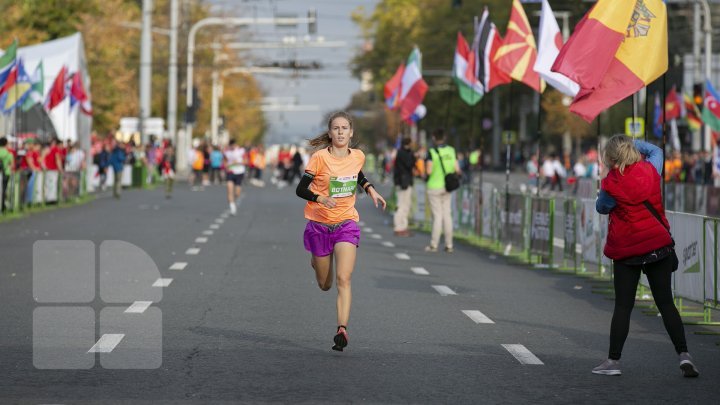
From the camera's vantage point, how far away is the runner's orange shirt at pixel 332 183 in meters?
10.5

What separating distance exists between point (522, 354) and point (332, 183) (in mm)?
1808

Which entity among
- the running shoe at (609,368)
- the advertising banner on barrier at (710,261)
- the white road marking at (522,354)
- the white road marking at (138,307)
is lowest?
the white road marking at (138,307)

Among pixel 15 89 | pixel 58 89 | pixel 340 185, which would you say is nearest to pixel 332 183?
pixel 340 185

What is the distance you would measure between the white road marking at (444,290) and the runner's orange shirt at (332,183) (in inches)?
182

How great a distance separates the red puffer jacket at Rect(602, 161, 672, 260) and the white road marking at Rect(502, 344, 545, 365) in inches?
37.6

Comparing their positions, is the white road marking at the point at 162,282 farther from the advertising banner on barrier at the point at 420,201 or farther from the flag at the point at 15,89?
the flag at the point at 15,89

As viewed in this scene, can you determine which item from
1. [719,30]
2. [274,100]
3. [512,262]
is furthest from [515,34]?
[274,100]

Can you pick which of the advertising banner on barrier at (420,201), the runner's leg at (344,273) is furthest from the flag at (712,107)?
the runner's leg at (344,273)

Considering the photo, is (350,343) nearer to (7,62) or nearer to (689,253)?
(689,253)

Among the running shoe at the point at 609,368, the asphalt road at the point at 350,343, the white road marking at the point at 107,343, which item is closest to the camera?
the asphalt road at the point at 350,343

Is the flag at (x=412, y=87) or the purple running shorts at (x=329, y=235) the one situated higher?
the flag at (x=412, y=87)

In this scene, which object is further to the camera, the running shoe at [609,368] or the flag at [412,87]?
the flag at [412,87]

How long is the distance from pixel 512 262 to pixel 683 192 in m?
18.8

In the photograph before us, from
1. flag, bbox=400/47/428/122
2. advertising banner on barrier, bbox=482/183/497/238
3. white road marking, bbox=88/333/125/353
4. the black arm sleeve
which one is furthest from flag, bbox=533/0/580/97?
flag, bbox=400/47/428/122
